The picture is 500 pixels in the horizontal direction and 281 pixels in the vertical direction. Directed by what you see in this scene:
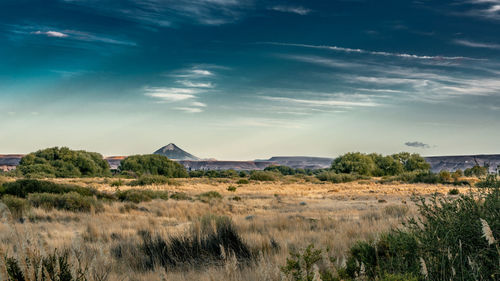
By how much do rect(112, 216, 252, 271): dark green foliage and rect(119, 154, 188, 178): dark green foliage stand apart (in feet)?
262

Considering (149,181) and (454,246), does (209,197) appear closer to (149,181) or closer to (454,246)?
(149,181)

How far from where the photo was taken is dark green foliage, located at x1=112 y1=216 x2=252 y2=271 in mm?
7359

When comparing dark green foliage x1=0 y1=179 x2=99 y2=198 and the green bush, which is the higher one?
dark green foliage x1=0 y1=179 x2=99 y2=198

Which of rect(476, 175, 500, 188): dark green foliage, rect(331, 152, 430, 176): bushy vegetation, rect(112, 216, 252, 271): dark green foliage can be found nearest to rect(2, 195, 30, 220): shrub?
rect(112, 216, 252, 271): dark green foliage

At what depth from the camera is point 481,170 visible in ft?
20.6

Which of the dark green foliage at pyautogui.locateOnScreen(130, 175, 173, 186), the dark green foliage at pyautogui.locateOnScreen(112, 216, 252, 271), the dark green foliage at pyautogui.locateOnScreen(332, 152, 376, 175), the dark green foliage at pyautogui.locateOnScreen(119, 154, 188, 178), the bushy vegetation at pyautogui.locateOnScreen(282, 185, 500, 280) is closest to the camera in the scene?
the bushy vegetation at pyautogui.locateOnScreen(282, 185, 500, 280)

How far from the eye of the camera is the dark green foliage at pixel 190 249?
24.1 feet

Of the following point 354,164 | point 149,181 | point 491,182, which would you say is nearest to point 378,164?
point 354,164

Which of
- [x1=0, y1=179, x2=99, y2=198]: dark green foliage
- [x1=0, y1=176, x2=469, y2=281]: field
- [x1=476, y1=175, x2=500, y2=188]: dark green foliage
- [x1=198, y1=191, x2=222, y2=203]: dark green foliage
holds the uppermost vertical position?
[x1=476, y1=175, x2=500, y2=188]: dark green foliage

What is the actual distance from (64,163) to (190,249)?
242 ft

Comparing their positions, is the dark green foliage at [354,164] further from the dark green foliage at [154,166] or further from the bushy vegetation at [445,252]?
the bushy vegetation at [445,252]

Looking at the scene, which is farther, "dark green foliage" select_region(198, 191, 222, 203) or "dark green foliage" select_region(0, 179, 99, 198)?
"dark green foliage" select_region(198, 191, 222, 203)

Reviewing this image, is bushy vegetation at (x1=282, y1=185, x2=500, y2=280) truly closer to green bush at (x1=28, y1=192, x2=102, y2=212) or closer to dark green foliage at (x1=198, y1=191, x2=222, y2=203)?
green bush at (x1=28, y1=192, x2=102, y2=212)

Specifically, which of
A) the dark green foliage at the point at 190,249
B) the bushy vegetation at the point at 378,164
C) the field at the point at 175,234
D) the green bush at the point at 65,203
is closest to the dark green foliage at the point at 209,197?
the field at the point at 175,234
